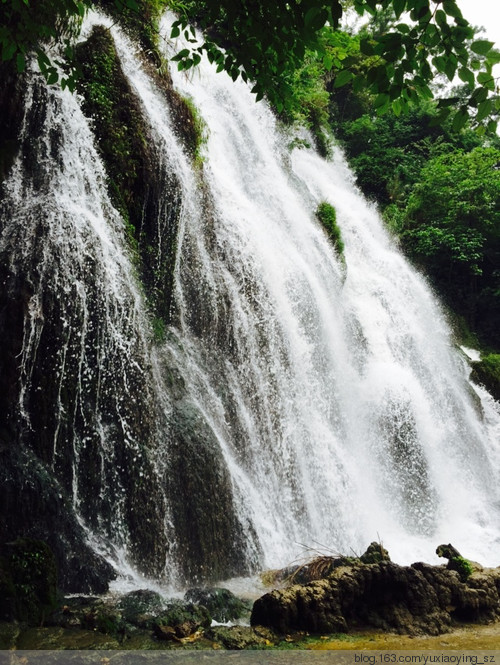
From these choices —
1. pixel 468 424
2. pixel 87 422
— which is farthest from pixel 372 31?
Answer: pixel 87 422

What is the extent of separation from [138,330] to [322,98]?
622 inches

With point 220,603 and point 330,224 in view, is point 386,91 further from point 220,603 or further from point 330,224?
point 330,224

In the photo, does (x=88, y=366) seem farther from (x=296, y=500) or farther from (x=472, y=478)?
(x=472, y=478)

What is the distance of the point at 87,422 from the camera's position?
6504mm

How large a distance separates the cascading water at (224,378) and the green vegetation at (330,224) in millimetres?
313

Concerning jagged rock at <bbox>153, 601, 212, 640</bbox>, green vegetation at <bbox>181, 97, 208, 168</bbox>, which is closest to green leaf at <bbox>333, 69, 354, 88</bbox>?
jagged rock at <bbox>153, 601, 212, 640</bbox>

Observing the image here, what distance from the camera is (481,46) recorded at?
10.4 ft

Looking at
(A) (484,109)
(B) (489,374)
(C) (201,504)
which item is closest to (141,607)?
(C) (201,504)

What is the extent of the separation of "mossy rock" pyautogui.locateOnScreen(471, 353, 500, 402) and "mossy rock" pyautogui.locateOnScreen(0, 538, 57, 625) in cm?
1295

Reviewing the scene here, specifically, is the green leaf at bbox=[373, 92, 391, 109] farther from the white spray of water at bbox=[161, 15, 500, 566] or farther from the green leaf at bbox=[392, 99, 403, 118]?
the white spray of water at bbox=[161, 15, 500, 566]

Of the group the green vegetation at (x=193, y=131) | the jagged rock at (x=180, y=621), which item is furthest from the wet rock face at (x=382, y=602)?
the green vegetation at (x=193, y=131)

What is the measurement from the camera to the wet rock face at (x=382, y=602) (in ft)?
15.2

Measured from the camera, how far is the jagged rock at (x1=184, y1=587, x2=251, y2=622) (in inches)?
200

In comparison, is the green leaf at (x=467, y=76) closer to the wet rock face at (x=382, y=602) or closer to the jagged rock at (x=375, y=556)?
the wet rock face at (x=382, y=602)
